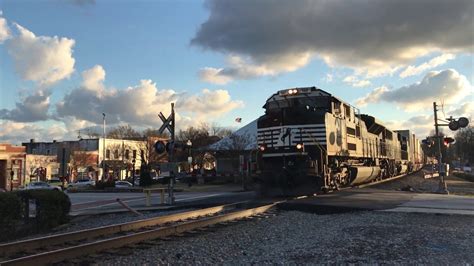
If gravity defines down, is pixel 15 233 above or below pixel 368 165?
below

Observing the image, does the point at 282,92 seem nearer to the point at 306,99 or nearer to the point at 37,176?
the point at 306,99

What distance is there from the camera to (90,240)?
9594 millimetres

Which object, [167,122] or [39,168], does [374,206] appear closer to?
[167,122]

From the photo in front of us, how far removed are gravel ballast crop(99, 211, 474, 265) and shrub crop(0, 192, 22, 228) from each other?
5715 millimetres

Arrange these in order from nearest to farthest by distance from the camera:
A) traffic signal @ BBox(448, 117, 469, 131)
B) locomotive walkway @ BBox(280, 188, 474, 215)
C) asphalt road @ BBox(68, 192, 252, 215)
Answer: locomotive walkway @ BBox(280, 188, 474, 215) < asphalt road @ BBox(68, 192, 252, 215) < traffic signal @ BBox(448, 117, 469, 131)

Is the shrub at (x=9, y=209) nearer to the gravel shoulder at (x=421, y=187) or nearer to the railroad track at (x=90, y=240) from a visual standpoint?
the railroad track at (x=90, y=240)

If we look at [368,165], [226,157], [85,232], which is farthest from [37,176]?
[85,232]

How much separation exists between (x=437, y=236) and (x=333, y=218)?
3.54 m

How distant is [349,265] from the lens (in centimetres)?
696

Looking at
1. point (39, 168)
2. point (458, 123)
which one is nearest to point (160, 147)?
point (458, 123)

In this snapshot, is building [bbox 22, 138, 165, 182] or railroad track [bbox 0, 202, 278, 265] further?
building [bbox 22, 138, 165, 182]

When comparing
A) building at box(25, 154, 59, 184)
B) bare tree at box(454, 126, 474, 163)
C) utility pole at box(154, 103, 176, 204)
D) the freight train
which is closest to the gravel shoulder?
the freight train

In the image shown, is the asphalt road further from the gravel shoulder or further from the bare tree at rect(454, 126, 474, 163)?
the bare tree at rect(454, 126, 474, 163)

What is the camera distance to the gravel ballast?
7.41 metres
